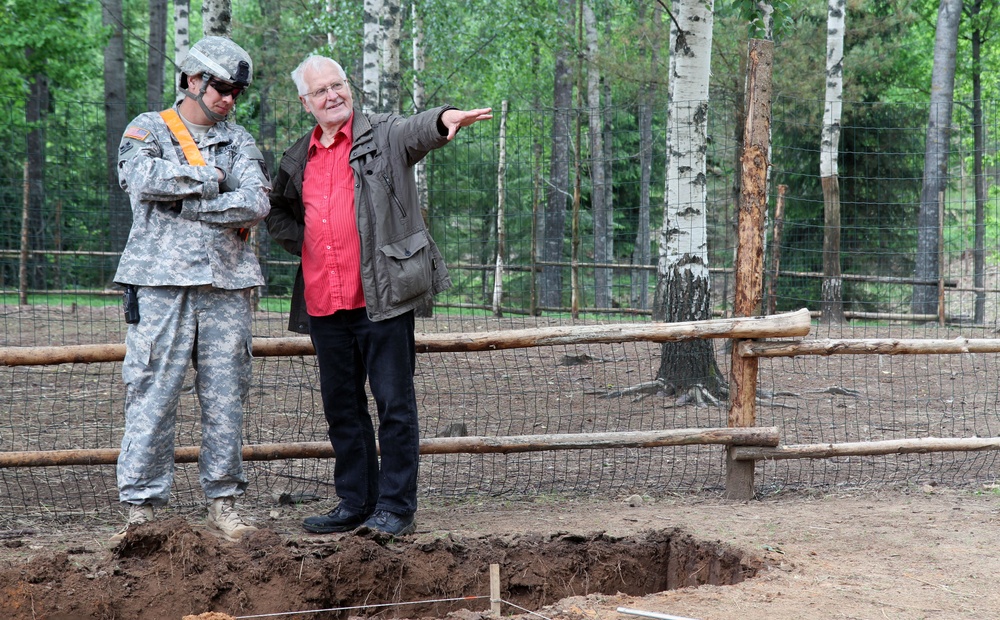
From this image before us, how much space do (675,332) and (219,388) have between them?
2.17 meters

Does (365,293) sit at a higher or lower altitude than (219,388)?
higher

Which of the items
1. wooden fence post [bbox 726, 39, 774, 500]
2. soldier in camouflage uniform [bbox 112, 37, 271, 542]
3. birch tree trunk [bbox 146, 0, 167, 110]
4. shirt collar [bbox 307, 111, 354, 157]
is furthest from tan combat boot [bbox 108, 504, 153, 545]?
birch tree trunk [bbox 146, 0, 167, 110]

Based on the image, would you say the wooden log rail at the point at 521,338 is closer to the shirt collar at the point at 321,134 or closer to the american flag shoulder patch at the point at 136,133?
the shirt collar at the point at 321,134

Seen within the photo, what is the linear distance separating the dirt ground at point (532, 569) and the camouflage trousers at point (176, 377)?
0.30 meters

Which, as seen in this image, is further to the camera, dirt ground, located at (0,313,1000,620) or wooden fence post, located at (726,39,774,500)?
wooden fence post, located at (726,39,774,500)

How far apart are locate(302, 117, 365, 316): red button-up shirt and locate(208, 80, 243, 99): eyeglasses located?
35cm

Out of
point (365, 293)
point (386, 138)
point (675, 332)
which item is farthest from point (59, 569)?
point (675, 332)

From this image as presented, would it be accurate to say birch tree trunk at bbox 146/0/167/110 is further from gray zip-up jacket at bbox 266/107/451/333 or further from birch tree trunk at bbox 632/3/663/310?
gray zip-up jacket at bbox 266/107/451/333

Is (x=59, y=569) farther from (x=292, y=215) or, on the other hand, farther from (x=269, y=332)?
(x=269, y=332)

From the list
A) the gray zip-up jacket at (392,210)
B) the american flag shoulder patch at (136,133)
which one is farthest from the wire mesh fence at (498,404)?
the american flag shoulder patch at (136,133)

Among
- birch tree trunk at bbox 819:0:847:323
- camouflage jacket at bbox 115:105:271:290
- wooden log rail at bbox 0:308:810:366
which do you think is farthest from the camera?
birch tree trunk at bbox 819:0:847:323

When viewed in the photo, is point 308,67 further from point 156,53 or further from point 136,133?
point 156,53

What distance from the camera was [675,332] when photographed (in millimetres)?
4488

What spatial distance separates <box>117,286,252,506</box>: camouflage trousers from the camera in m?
3.44
